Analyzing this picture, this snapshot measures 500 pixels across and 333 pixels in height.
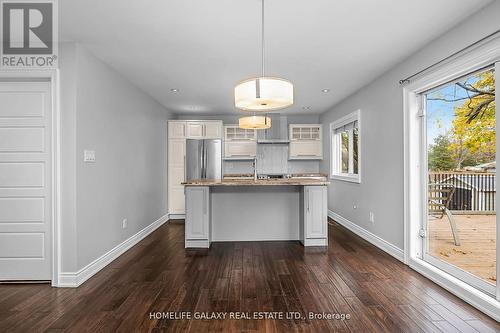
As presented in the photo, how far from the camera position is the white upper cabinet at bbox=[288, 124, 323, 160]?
7.20 metres

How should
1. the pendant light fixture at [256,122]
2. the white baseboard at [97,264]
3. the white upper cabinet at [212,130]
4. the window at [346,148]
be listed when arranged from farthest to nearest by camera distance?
the white upper cabinet at [212,130], the window at [346,148], the pendant light fixture at [256,122], the white baseboard at [97,264]

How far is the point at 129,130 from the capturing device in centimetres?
439

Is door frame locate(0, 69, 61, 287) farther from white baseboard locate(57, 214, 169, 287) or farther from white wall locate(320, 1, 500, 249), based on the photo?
white wall locate(320, 1, 500, 249)

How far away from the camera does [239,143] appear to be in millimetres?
7082

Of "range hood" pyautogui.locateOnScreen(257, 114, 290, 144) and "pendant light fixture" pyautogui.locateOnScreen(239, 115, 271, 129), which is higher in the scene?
"range hood" pyautogui.locateOnScreen(257, 114, 290, 144)

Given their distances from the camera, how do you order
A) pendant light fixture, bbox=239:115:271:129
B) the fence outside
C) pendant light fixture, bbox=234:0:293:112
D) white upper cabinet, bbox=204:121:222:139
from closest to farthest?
pendant light fixture, bbox=234:0:293:112 < the fence outside < pendant light fixture, bbox=239:115:271:129 < white upper cabinet, bbox=204:121:222:139

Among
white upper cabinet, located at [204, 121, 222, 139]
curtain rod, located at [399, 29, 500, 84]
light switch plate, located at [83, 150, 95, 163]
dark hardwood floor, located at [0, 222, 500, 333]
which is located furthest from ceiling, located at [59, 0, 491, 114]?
dark hardwood floor, located at [0, 222, 500, 333]

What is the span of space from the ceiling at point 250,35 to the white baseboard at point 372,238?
94.9 inches

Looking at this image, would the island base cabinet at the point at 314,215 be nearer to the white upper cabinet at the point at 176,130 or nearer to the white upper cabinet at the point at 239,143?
the white upper cabinet at the point at 239,143

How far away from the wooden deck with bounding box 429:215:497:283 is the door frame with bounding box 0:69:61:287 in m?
4.11

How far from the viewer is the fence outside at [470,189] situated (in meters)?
2.51

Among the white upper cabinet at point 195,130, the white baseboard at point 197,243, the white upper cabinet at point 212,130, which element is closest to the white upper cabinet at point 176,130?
the white upper cabinet at point 195,130

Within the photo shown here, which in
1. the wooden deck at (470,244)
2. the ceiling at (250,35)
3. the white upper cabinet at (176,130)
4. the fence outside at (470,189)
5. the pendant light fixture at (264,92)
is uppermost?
the ceiling at (250,35)

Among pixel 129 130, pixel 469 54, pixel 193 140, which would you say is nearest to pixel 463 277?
pixel 469 54
